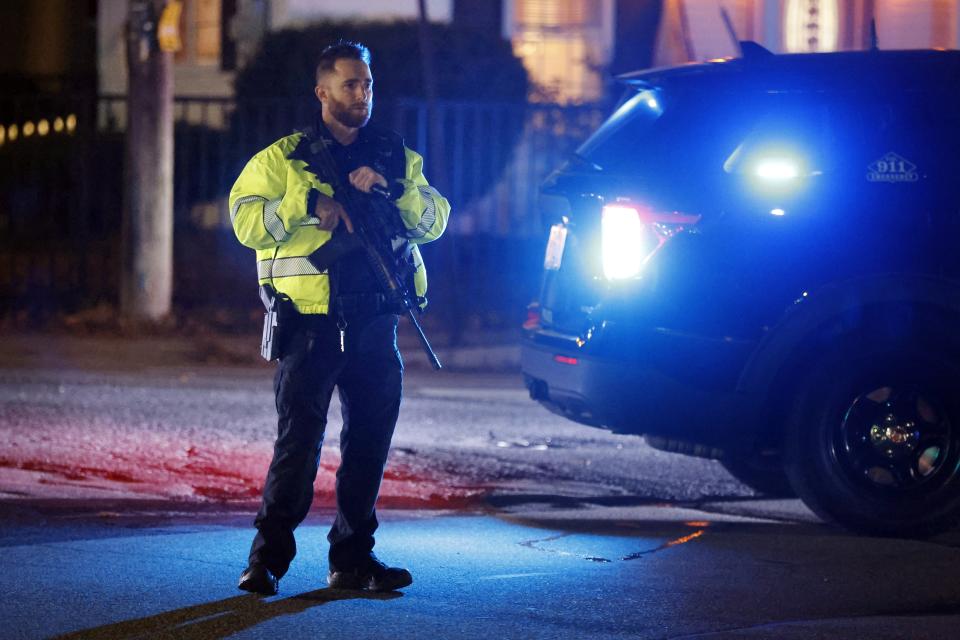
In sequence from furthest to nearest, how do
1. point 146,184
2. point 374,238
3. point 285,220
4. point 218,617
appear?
Answer: point 146,184 < point 374,238 < point 285,220 < point 218,617

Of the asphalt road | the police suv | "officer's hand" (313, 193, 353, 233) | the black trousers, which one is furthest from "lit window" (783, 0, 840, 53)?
"officer's hand" (313, 193, 353, 233)

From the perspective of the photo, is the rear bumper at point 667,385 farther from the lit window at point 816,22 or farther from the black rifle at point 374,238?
the lit window at point 816,22

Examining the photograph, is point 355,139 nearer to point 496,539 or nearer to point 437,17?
point 496,539

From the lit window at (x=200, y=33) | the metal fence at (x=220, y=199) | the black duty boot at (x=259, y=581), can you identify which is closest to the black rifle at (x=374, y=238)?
the black duty boot at (x=259, y=581)

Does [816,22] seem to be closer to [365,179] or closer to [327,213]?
[365,179]

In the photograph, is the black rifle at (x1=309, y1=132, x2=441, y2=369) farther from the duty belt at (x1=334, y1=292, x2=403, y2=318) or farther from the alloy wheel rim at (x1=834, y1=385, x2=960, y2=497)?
the alloy wheel rim at (x1=834, y1=385, x2=960, y2=497)

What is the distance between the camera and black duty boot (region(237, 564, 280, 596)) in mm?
5438

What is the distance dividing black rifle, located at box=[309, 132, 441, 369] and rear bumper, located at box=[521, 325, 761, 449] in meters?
1.31

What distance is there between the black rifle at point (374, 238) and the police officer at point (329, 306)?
0.06 ft

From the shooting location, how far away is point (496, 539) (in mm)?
6551

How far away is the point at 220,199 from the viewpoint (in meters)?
16.7

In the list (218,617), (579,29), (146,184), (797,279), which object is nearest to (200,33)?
(579,29)

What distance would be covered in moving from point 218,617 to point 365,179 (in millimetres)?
1427

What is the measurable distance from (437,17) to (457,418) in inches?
490
